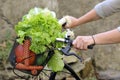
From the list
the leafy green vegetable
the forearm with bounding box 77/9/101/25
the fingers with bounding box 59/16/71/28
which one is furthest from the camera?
the forearm with bounding box 77/9/101/25

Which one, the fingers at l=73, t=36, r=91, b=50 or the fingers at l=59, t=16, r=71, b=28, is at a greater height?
the fingers at l=59, t=16, r=71, b=28

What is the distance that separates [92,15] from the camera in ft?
9.50

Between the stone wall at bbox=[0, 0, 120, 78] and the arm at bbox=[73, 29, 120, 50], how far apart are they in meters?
3.34

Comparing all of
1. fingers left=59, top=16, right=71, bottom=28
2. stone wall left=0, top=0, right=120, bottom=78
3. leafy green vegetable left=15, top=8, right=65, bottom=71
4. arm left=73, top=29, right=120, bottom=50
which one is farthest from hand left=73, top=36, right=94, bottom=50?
stone wall left=0, top=0, right=120, bottom=78

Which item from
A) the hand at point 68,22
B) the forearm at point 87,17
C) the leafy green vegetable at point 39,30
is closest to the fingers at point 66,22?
the hand at point 68,22

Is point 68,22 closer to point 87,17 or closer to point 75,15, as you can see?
point 87,17

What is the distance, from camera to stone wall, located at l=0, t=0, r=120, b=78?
221 inches

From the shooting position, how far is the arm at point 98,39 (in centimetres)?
227

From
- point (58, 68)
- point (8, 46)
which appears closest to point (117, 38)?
point (58, 68)

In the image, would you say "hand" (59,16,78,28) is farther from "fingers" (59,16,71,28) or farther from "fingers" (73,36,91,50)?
"fingers" (73,36,91,50)

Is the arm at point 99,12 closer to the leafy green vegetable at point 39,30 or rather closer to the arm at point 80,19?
the arm at point 80,19

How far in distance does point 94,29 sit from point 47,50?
353 centimetres

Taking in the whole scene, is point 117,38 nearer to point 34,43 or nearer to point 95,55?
point 34,43

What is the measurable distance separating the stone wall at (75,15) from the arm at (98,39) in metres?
3.34
